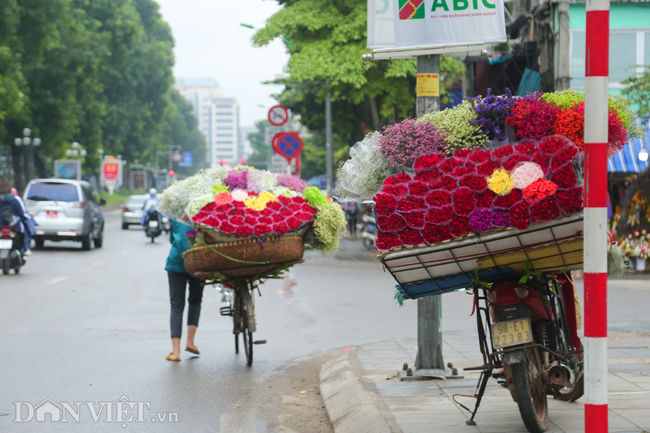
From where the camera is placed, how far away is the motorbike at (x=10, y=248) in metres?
14.8

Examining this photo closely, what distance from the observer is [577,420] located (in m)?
5.05

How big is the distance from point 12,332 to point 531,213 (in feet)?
22.7

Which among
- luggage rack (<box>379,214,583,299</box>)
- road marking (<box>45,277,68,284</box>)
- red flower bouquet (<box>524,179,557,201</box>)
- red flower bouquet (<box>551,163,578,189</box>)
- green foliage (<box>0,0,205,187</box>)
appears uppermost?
green foliage (<box>0,0,205,187</box>)

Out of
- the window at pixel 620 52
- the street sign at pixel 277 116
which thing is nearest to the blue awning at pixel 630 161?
the window at pixel 620 52

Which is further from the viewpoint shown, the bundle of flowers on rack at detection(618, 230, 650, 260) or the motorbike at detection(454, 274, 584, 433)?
the bundle of flowers on rack at detection(618, 230, 650, 260)

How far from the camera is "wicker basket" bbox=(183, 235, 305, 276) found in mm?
6832

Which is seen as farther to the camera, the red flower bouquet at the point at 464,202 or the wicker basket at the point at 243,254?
the wicker basket at the point at 243,254

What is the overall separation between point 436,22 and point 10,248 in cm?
1119

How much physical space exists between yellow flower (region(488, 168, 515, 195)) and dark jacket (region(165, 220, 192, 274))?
4048mm

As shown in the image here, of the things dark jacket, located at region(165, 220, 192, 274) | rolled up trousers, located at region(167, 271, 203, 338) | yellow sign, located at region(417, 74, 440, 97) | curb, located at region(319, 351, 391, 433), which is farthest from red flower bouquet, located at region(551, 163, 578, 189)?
rolled up trousers, located at region(167, 271, 203, 338)

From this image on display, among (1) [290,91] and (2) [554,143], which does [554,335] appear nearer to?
(2) [554,143]

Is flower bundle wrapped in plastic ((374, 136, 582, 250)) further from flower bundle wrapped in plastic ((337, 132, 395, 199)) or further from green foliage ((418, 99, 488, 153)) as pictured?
A: flower bundle wrapped in plastic ((337, 132, 395, 199))

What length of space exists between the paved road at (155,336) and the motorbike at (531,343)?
1925 mm

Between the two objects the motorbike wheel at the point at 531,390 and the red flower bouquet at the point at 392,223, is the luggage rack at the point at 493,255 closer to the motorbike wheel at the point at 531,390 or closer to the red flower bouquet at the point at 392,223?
the red flower bouquet at the point at 392,223
